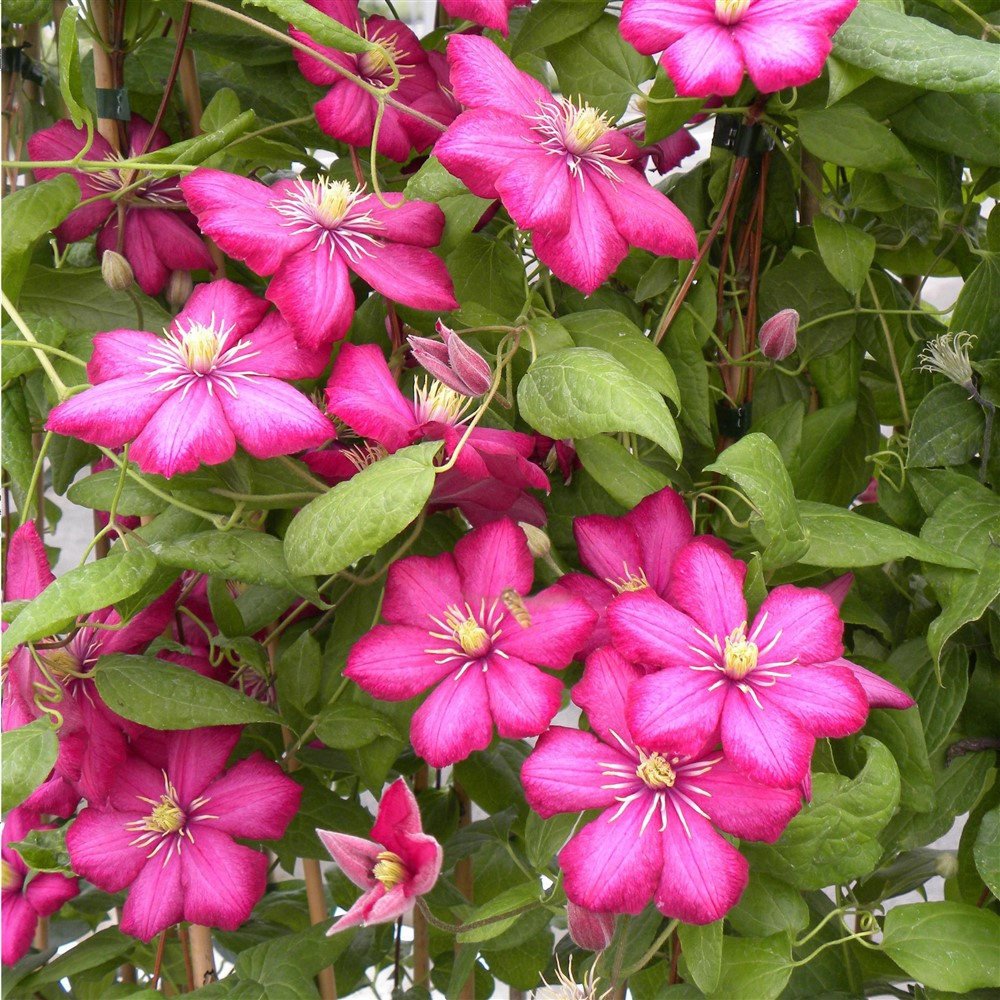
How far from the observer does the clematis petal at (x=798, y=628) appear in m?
0.54

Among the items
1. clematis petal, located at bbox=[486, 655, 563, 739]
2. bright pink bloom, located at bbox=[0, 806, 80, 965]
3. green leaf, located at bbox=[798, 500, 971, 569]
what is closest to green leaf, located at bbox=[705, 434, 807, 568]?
green leaf, located at bbox=[798, 500, 971, 569]

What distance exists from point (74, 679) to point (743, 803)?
363 millimetres

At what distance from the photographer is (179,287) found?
2.50 ft

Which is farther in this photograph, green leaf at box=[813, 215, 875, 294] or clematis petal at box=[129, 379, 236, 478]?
green leaf at box=[813, 215, 875, 294]

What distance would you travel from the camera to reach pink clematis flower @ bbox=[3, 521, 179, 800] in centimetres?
63

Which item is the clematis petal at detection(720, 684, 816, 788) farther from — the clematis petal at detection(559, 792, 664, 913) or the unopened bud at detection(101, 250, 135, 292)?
the unopened bud at detection(101, 250, 135, 292)

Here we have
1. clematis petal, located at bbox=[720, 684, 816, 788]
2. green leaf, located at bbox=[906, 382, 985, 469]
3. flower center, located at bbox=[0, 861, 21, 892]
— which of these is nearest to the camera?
clematis petal, located at bbox=[720, 684, 816, 788]

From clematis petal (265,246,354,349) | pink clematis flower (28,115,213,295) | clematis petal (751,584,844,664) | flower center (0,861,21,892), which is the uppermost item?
clematis petal (265,246,354,349)

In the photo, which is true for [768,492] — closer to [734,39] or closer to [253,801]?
[734,39]

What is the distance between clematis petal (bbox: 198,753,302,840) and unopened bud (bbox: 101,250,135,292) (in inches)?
11.0

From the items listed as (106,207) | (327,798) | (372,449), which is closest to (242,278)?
(106,207)

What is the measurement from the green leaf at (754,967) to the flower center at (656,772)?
127mm

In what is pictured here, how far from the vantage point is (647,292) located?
2.25ft

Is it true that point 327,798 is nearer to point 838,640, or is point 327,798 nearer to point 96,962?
point 96,962
